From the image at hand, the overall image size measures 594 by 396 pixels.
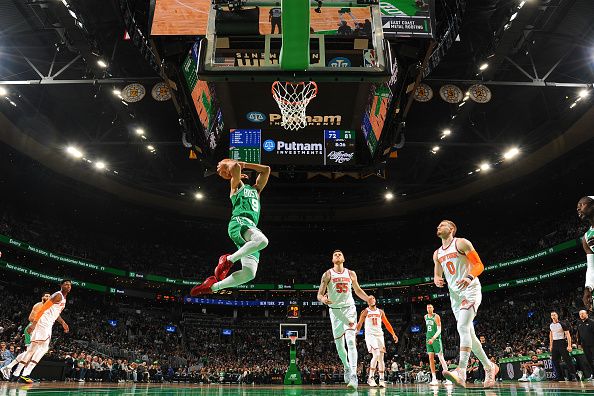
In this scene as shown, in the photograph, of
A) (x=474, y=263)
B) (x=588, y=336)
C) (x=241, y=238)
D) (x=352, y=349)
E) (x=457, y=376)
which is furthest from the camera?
(x=588, y=336)

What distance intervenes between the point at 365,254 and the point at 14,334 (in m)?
30.6

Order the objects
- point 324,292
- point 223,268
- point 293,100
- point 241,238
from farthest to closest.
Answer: point 293,100 → point 324,292 → point 241,238 → point 223,268

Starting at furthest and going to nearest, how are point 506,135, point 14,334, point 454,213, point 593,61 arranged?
point 454,213, point 506,135, point 14,334, point 593,61

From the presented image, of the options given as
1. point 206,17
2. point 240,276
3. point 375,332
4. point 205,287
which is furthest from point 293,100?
point 205,287

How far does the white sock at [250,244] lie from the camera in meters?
6.51

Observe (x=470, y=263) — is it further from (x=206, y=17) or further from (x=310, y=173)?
(x=310, y=173)

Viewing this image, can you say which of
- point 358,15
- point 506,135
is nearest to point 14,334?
point 358,15

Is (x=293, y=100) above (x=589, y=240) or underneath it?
above

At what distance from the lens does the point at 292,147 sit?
15.4 metres

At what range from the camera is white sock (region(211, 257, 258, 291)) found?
655cm

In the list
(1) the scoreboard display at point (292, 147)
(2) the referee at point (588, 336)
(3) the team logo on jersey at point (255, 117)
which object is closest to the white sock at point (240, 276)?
(1) the scoreboard display at point (292, 147)

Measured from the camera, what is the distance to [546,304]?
33.7 metres

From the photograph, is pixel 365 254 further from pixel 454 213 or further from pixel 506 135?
pixel 506 135

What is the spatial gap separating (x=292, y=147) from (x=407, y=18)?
5677 millimetres
